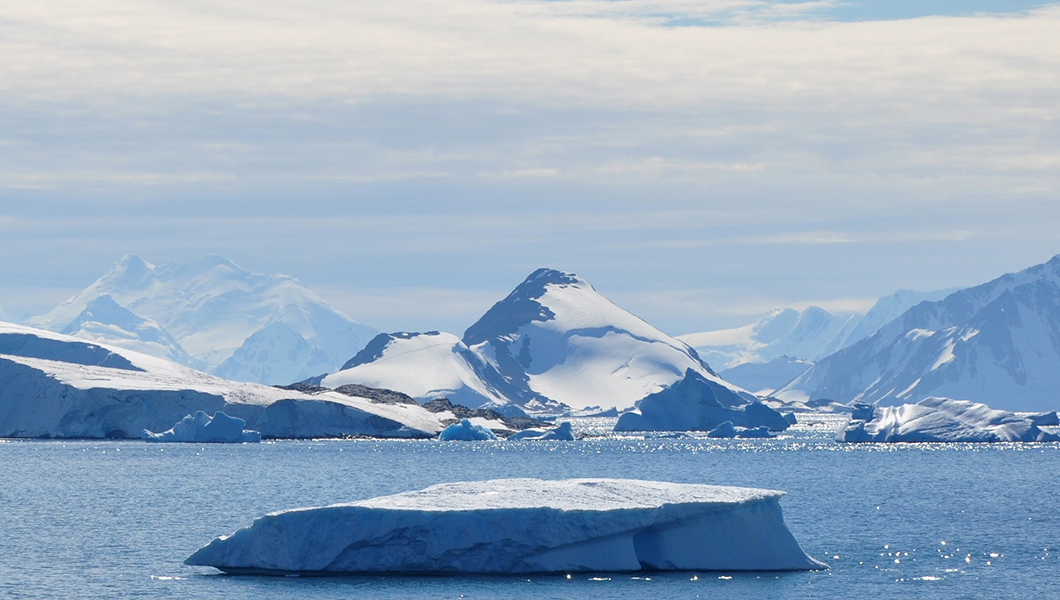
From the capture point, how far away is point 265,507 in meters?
61.8

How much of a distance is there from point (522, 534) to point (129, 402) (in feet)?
397

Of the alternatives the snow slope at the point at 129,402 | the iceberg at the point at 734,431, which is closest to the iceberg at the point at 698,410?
the iceberg at the point at 734,431

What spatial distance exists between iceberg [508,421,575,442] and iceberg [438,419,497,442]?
5.11 metres

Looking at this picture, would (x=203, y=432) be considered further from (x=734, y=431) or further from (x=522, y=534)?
(x=522, y=534)

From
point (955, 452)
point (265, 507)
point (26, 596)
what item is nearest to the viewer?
point (26, 596)

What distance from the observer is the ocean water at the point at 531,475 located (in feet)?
120

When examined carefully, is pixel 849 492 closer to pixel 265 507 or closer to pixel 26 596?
pixel 265 507

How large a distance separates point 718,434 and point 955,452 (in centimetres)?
4777

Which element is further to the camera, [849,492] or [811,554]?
[849,492]

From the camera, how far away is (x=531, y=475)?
304 ft

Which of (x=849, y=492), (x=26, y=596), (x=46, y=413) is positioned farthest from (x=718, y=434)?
(x=26, y=596)

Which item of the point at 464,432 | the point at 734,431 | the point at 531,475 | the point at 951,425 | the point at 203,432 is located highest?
the point at 951,425

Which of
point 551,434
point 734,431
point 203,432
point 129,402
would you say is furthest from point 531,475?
point 734,431

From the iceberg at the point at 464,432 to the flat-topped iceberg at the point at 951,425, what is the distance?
45.9 metres
